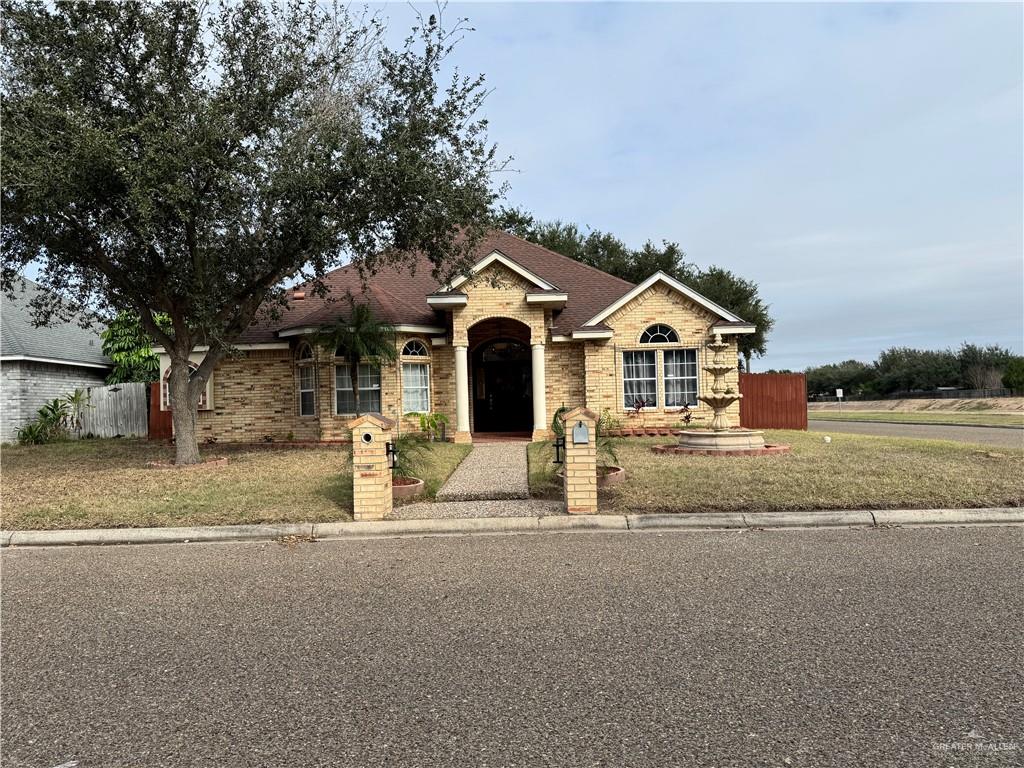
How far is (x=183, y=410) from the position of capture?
13.5 metres

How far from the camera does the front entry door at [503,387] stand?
2272 centimetres

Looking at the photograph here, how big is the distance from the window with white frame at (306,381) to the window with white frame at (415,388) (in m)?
2.42

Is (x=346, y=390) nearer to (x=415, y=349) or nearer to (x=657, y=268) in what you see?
(x=415, y=349)

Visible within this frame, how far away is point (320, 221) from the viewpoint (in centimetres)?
1216

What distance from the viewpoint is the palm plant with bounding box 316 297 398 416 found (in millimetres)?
16297

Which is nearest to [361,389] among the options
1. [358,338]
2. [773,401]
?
[358,338]

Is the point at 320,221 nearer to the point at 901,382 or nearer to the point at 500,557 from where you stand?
the point at 500,557

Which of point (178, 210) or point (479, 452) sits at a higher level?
point (178, 210)

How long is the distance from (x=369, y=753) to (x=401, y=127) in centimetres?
1157

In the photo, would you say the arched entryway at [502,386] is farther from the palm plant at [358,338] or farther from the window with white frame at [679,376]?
the palm plant at [358,338]

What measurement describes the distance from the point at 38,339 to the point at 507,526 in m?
21.4

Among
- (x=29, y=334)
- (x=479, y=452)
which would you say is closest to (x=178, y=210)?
(x=479, y=452)

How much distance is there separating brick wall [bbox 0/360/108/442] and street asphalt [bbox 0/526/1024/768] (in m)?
17.7

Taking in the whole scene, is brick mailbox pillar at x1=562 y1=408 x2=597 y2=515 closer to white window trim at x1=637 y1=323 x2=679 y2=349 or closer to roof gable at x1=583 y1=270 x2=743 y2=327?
roof gable at x1=583 y1=270 x2=743 y2=327
